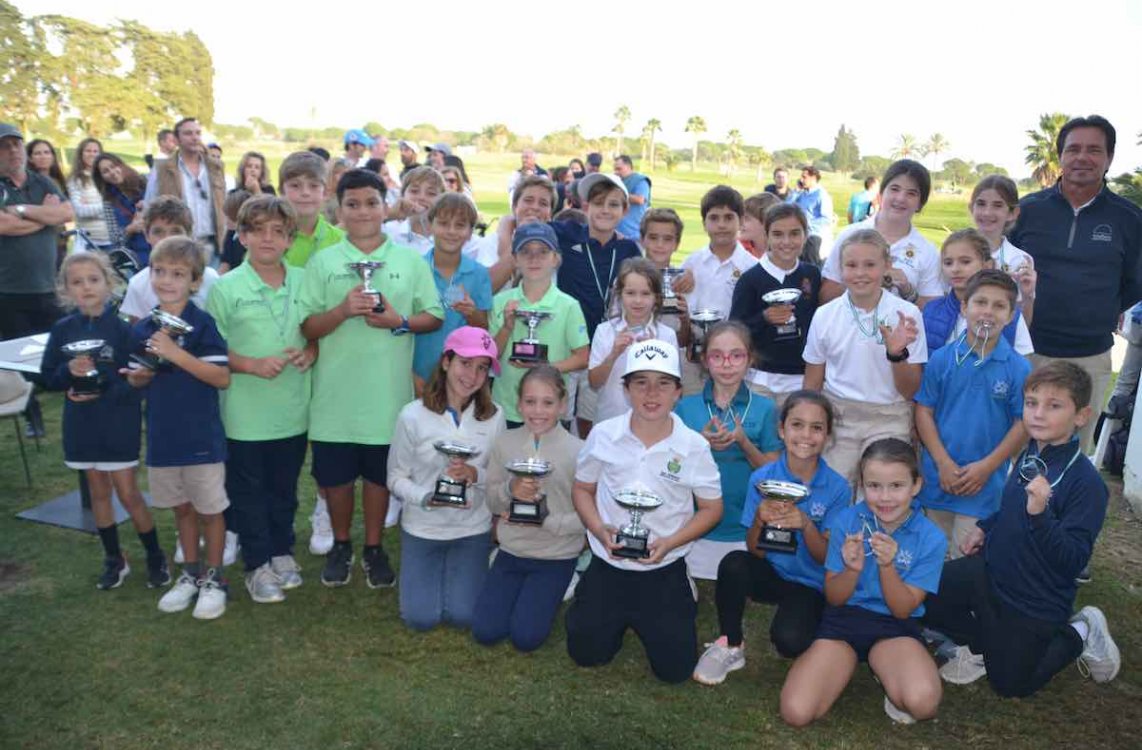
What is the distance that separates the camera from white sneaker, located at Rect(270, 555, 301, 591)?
194 inches

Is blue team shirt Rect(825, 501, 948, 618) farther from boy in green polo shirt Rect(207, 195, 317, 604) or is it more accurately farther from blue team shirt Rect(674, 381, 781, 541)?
boy in green polo shirt Rect(207, 195, 317, 604)

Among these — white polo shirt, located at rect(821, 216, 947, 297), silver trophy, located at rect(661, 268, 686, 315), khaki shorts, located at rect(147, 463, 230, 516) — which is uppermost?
white polo shirt, located at rect(821, 216, 947, 297)

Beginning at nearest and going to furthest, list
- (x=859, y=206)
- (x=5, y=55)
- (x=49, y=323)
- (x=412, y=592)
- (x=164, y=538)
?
1. (x=412, y=592)
2. (x=164, y=538)
3. (x=49, y=323)
4. (x=859, y=206)
5. (x=5, y=55)

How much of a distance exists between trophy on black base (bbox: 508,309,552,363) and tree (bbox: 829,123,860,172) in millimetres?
91333

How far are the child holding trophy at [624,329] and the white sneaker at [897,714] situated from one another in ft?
7.13

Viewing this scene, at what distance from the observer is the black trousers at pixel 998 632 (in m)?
3.94

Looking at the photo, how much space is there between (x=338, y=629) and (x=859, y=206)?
1489 cm

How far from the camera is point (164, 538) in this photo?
5570mm

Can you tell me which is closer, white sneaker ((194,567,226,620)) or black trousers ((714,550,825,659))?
black trousers ((714,550,825,659))

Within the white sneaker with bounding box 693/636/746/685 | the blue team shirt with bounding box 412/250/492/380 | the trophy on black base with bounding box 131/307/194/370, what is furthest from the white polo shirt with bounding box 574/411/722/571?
the trophy on black base with bounding box 131/307/194/370

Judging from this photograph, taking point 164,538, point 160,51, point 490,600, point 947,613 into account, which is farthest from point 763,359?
point 160,51

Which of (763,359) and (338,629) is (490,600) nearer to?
(338,629)

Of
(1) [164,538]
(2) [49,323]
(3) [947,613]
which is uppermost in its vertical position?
(2) [49,323]

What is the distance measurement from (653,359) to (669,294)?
100 centimetres
